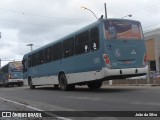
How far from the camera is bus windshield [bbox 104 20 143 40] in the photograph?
18.7 metres

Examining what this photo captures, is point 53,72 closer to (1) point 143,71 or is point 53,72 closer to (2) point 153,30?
(1) point 143,71

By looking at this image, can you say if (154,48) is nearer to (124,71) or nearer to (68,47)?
(68,47)

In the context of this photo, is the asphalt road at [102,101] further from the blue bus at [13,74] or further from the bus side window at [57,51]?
the blue bus at [13,74]

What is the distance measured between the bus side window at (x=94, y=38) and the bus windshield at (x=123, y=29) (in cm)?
52

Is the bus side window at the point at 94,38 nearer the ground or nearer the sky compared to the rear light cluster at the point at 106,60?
nearer the sky

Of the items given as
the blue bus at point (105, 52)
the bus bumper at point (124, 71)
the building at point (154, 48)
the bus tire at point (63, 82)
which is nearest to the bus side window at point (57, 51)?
the bus tire at point (63, 82)

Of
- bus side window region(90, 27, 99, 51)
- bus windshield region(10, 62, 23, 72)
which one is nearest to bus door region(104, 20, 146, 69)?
bus side window region(90, 27, 99, 51)

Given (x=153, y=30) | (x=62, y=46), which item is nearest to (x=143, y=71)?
(x=62, y=46)

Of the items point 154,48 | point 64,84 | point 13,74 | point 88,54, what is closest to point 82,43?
point 88,54

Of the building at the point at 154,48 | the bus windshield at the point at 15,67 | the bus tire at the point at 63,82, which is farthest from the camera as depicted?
the building at the point at 154,48

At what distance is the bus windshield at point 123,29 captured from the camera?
1870 cm

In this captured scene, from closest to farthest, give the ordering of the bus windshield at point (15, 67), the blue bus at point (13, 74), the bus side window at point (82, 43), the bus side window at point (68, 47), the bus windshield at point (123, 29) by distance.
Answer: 1. the bus windshield at point (123, 29)
2. the bus side window at point (82, 43)
3. the bus side window at point (68, 47)
4. the blue bus at point (13, 74)
5. the bus windshield at point (15, 67)

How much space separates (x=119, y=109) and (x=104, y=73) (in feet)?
21.7

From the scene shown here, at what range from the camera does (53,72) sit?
82.2 ft
